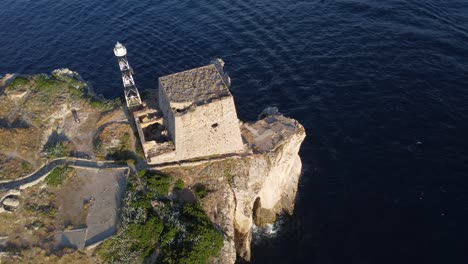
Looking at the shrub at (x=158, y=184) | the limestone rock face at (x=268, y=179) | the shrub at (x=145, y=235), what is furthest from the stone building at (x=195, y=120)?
the shrub at (x=145, y=235)

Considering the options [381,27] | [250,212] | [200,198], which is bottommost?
[250,212]

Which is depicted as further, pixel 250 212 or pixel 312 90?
pixel 312 90

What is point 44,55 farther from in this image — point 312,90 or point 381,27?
point 381,27

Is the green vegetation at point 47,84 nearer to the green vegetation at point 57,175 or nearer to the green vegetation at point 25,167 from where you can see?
the green vegetation at point 25,167

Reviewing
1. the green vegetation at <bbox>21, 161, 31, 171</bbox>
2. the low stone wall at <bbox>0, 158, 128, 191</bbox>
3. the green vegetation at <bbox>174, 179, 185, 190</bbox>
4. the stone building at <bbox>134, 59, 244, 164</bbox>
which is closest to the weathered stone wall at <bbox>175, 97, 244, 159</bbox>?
the stone building at <bbox>134, 59, 244, 164</bbox>

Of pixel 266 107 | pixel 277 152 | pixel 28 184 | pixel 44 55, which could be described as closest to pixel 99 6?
pixel 44 55

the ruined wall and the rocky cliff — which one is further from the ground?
the ruined wall

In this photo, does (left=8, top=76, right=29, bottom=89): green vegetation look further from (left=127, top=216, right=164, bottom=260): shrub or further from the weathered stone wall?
(left=127, top=216, right=164, bottom=260): shrub
